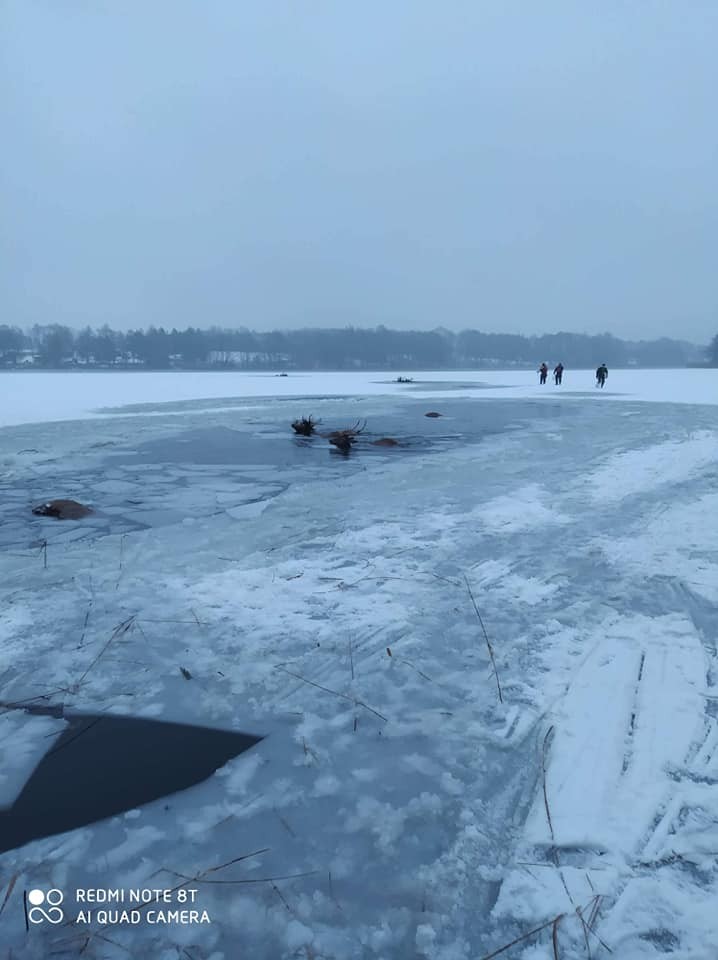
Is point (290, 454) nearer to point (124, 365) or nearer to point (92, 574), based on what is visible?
point (92, 574)

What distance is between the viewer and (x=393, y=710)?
291cm

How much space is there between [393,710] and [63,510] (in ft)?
17.3

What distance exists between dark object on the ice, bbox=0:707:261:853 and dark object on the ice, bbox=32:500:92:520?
4149mm

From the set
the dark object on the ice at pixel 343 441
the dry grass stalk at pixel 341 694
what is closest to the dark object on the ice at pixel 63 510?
the dry grass stalk at pixel 341 694

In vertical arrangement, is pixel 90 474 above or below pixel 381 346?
below

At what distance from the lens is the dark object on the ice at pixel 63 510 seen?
664 cm

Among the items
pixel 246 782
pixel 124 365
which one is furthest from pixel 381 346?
pixel 246 782

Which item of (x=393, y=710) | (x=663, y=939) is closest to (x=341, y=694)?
(x=393, y=710)

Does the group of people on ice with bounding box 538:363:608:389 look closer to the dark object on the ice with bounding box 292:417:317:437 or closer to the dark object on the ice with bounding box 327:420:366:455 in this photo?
the dark object on the ice with bounding box 292:417:317:437

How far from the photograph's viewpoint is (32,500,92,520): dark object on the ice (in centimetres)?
664

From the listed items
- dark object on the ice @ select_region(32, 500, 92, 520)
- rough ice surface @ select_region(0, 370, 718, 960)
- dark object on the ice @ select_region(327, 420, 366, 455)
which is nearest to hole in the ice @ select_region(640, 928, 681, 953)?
rough ice surface @ select_region(0, 370, 718, 960)

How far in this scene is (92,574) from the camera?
4738mm

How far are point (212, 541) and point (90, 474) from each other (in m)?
4.54

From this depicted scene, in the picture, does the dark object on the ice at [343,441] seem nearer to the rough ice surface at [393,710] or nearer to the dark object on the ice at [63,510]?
the rough ice surface at [393,710]
